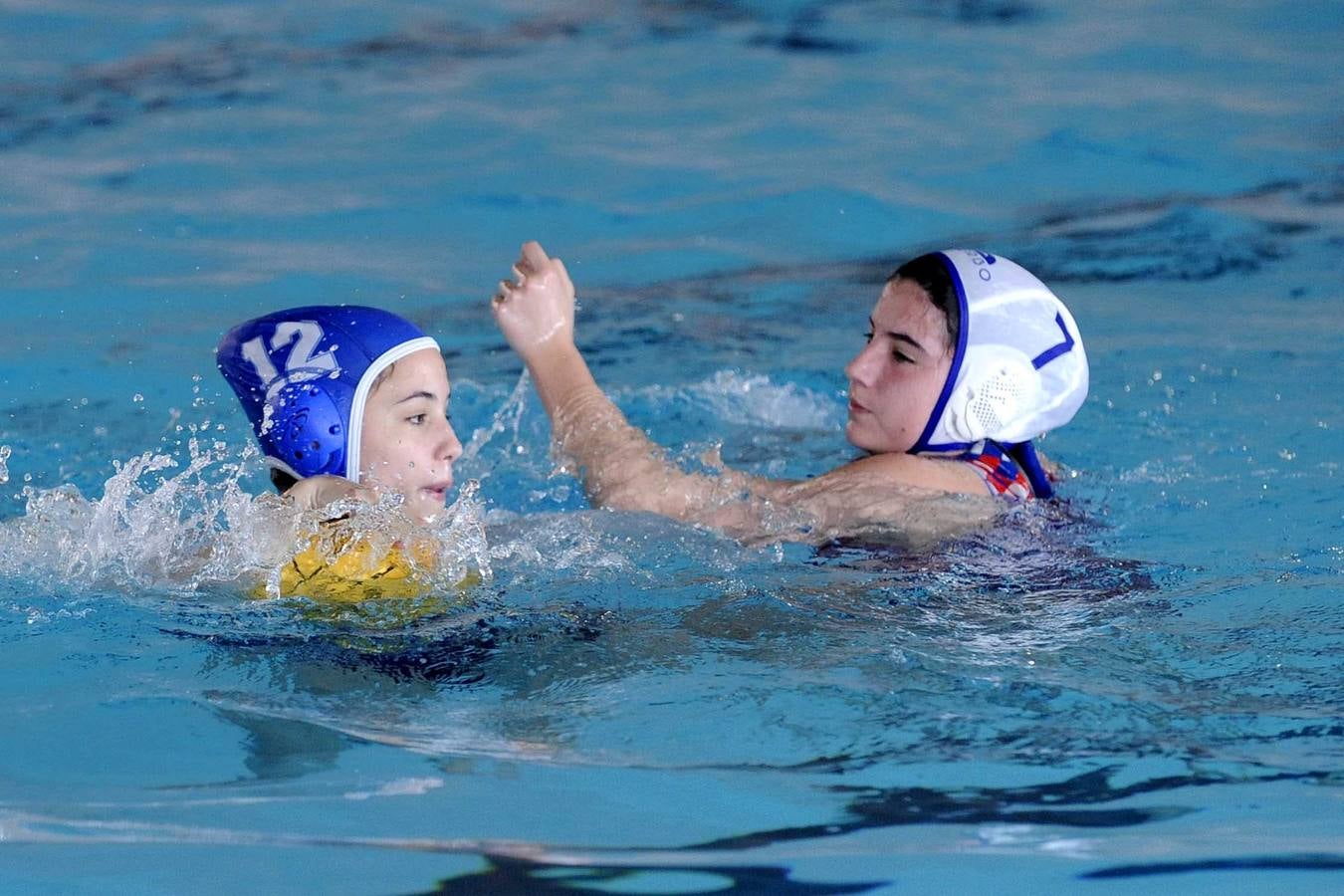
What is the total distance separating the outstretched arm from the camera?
4512 millimetres

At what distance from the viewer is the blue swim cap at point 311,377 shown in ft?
13.2

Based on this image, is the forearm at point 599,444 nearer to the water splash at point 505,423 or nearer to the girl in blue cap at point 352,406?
the girl in blue cap at point 352,406

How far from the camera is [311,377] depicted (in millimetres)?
4031

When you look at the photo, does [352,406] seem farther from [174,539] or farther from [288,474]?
[174,539]

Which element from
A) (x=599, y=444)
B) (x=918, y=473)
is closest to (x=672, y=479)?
(x=599, y=444)

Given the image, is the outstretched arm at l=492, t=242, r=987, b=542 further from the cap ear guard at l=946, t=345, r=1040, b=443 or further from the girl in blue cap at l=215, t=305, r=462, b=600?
the girl in blue cap at l=215, t=305, r=462, b=600

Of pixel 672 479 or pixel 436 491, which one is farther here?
pixel 672 479

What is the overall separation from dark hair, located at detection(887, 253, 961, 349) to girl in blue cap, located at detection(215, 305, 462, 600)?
1.45m

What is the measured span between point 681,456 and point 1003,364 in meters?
1.19

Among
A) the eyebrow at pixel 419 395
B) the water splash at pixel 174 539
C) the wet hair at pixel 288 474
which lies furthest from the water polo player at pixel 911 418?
the wet hair at pixel 288 474

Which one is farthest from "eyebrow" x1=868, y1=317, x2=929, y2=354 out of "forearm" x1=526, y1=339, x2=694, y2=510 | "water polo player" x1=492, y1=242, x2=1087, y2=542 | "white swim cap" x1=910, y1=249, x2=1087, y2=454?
"forearm" x1=526, y1=339, x2=694, y2=510

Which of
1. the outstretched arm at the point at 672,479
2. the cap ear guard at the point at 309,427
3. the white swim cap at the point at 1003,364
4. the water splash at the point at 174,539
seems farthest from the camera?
the white swim cap at the point at 1003,364

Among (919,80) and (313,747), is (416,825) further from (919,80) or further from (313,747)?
(919,80)

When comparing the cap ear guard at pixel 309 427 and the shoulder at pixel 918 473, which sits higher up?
the cap ear guard at pixel 309 427
